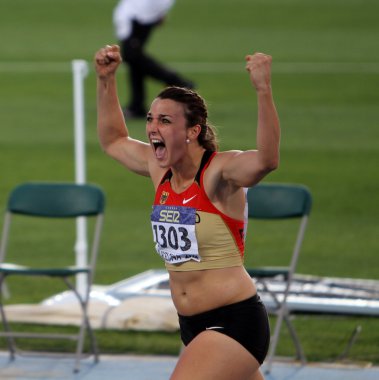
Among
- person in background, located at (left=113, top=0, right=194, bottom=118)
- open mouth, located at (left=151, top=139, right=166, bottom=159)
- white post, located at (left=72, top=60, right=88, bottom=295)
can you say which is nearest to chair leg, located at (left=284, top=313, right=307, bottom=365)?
white post, located at (left=72, top=60, right=88, bottom=295)

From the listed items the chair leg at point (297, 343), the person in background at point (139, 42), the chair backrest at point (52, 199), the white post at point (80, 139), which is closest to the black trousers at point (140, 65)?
the person in background at point (139, 42)

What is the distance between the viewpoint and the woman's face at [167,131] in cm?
624

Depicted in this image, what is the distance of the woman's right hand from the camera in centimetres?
673

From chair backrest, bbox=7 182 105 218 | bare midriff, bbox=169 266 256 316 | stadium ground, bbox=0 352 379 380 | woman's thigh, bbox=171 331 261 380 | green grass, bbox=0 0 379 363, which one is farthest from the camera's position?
green grass, bbox=0 0 379 363

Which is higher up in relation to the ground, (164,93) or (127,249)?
(164,93)

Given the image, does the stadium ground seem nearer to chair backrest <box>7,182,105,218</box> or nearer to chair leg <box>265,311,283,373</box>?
chair leg <box>265,311,283,373</box>

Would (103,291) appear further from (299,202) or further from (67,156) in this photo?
(67,156)

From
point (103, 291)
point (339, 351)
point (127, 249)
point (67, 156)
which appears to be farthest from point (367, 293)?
point (67, 156)

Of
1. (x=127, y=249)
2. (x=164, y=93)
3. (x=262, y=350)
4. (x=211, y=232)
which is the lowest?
(x=127, y=249)

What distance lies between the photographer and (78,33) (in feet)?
98.9

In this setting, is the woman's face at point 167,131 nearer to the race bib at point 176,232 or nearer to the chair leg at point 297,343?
the race bib at point 176,232

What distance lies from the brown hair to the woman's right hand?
48cm

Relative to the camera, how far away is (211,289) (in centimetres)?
626

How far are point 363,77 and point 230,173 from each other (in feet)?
57.3
